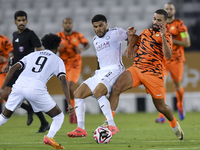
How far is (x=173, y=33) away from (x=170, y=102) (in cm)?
408

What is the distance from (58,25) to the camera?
52.0 ft

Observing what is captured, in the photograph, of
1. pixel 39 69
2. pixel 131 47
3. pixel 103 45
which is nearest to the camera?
pixel 39 69

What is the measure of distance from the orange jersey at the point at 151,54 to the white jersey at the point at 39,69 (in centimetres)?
131

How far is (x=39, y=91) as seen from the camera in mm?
4801

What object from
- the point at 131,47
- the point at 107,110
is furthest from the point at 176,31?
the point at 107,110

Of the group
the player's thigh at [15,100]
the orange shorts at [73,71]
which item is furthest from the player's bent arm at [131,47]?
the orange shorts at [73,71]

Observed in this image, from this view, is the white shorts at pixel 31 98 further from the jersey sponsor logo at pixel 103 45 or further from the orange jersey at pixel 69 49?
the orange jersey at pixel 69 49

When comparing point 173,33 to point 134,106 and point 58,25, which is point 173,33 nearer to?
point 134,106

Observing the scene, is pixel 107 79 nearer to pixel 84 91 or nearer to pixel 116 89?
pixel 116 89

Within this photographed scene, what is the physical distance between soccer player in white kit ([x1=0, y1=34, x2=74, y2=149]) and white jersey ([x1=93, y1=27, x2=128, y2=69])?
1029mm

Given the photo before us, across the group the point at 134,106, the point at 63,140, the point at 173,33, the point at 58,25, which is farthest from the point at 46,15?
the point at 63,140

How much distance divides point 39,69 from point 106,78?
1135mm

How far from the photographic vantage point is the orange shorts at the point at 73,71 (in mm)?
9211

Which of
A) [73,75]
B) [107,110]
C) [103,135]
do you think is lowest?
[73,75]
